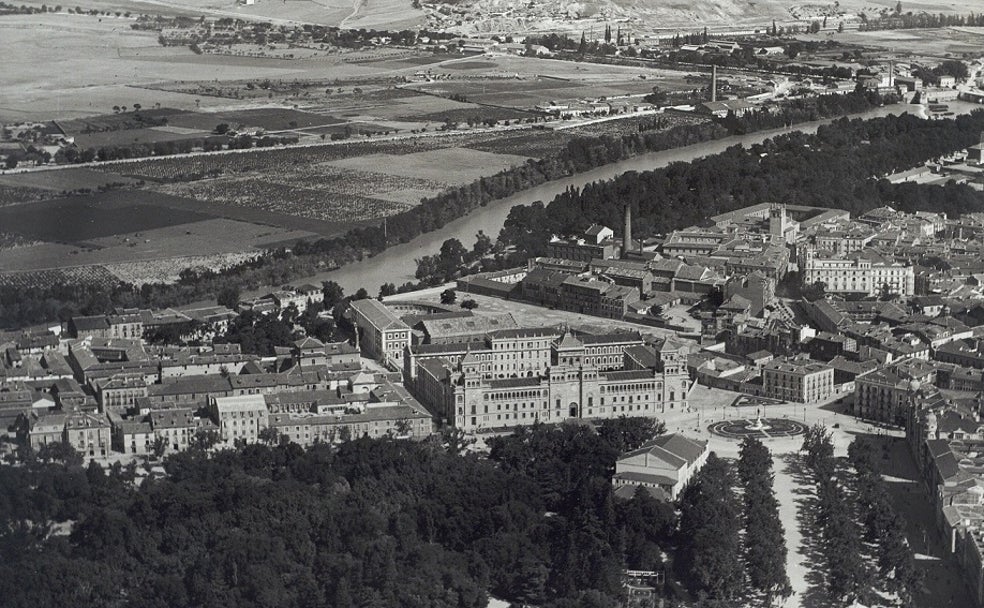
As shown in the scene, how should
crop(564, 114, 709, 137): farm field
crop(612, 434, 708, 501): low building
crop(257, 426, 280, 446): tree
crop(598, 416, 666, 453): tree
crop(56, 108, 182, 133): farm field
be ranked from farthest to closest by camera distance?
1. crop(564, 114, 709, 137): farm field
2. crop(56, 108, 182, 133): farm field
3. crop(257, 426, 280, 446): tree
4. crop(598, 416, 666, 453): tree
5. crop(612, 434, 708, 501): low building

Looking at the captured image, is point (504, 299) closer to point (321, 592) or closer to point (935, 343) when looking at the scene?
point (935, 343)

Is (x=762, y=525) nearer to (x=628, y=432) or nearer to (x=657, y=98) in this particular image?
(x=628, y=432)

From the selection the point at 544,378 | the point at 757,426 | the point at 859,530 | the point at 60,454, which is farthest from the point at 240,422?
the point at 859,530

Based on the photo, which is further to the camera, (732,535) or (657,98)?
(657,98)

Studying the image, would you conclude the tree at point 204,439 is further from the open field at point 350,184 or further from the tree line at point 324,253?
the open field at point 350,184

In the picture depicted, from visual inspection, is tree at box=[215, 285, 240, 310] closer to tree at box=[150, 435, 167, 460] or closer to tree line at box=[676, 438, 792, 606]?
tree at box=[150, 435, 167, 460]

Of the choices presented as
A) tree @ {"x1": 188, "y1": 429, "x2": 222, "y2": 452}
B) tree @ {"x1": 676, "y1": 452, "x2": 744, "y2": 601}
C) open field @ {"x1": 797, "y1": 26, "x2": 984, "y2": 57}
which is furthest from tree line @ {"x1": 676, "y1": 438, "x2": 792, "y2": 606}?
open field @ {"x1": 797, "y1": 26, "x2": 984, "y2": 57}
